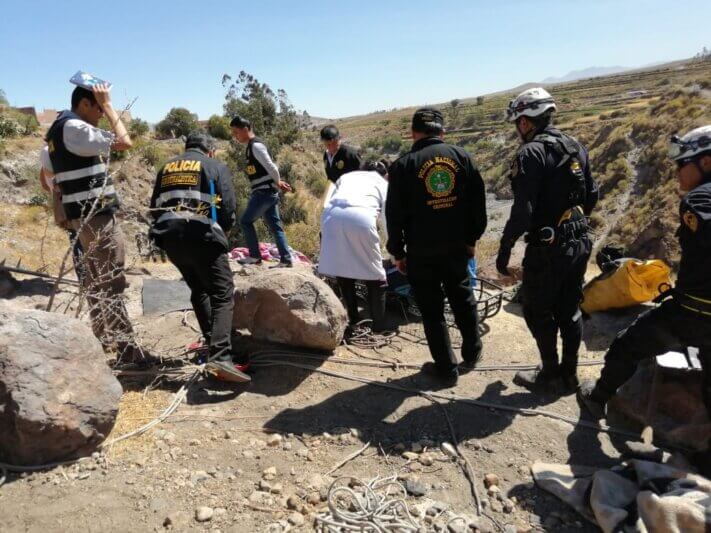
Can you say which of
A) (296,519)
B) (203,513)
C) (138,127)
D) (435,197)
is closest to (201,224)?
(435,197)

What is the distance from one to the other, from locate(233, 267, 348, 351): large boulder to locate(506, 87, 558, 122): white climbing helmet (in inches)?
81.8

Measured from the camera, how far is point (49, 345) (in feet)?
9.55

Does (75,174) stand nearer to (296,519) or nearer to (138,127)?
A: (296,519)

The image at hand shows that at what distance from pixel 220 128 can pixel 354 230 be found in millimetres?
21098

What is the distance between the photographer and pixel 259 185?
6.32m

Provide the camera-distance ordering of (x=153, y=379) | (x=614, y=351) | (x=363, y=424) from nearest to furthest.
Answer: (x=614, y=351)
(x=363, y=424)
(x=153, y=379)

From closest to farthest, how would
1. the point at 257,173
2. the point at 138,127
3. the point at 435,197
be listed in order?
the point at 435,197, the point at 257,173, the point at 138,127

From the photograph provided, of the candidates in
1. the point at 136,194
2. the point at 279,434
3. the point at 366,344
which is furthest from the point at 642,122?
the point at 279,434

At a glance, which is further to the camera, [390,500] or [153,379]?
[153,379]

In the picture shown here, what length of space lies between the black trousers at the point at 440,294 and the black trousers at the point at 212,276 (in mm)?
1425

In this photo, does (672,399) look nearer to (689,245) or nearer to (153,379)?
(689,245)

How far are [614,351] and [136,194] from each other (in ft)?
42.8

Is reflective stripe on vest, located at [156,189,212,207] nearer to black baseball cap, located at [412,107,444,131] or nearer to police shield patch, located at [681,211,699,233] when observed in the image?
black baseball cap, located at [412,107,444,131]

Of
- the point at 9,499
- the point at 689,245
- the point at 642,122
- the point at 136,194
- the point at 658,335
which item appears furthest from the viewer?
the point at 642,122
